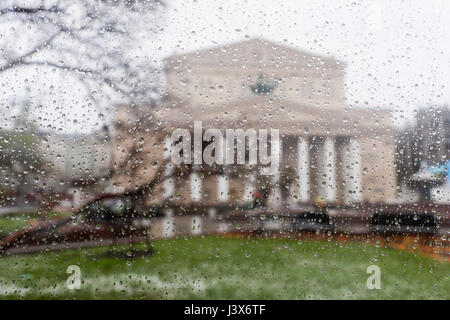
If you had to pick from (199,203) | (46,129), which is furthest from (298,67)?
(46,129)

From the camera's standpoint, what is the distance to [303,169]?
4.79 feet

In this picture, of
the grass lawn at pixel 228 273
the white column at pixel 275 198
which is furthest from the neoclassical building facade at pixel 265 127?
the grass lawn at pixel 228 273

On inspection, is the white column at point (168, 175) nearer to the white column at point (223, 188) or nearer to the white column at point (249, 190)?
the white column at point (223, 188)

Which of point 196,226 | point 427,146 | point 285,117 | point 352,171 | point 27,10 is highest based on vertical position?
point 27,10

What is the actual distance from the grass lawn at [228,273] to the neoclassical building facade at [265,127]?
0.66ft

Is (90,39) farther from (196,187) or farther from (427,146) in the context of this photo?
(427,146)

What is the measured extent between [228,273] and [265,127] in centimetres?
62

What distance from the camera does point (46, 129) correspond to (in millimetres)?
1445

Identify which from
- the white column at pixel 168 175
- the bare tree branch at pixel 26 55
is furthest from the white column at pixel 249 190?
the bare tree branch at pixel 26 55

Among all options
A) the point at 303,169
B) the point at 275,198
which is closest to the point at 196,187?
the point at 275,198

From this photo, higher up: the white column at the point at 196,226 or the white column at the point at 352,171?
the white column at the point at 352,171

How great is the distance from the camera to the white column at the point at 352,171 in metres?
1.45

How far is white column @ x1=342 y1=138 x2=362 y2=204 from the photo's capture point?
145 cm

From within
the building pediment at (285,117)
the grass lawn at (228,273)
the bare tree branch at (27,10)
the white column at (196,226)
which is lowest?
the grass lawn at (228,273)
